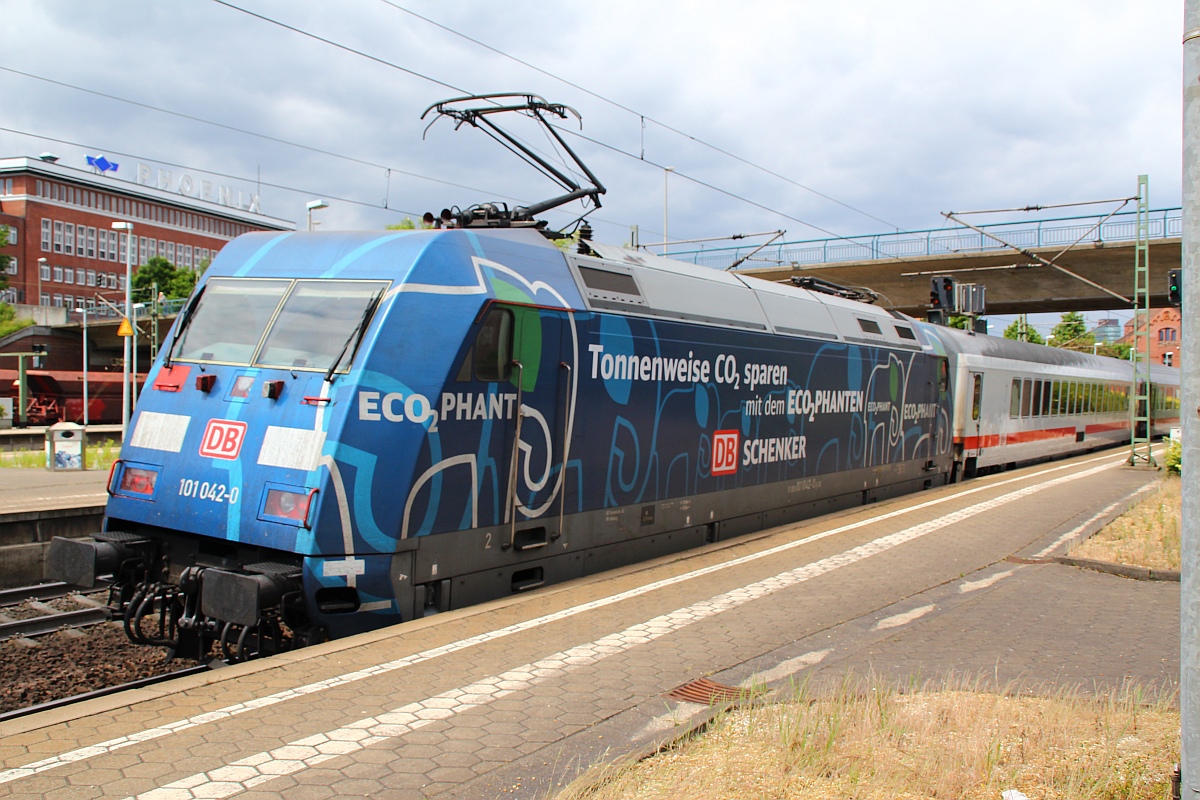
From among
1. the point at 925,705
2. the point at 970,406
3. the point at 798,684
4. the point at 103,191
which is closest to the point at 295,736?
the point at 798,684

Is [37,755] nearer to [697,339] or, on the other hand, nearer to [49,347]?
[697,339]

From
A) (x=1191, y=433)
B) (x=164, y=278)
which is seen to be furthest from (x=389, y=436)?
(x=164, y=278)

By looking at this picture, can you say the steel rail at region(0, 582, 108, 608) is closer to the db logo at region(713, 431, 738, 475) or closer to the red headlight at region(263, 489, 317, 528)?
the red headlight at region(263, 489, 317, 528)

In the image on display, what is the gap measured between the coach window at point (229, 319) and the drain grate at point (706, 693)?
4065mm

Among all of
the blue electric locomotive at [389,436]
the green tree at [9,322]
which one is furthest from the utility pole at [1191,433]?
the green tree at [9,322]

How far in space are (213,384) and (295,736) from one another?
3342 mm

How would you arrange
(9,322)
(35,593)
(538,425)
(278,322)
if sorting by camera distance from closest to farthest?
(278,322) < (538,425) < (35,593) < (9,322)

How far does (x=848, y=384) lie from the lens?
13602 millimetres

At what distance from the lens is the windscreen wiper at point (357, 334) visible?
669 cm

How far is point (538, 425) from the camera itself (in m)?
7.96

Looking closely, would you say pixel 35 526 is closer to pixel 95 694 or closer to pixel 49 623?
pixel 49 623

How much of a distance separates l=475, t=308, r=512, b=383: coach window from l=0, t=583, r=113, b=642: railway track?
3860 millimetres

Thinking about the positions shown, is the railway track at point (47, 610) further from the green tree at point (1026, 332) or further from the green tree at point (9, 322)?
the green tree at point (9, 322)

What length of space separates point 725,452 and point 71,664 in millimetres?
6629
